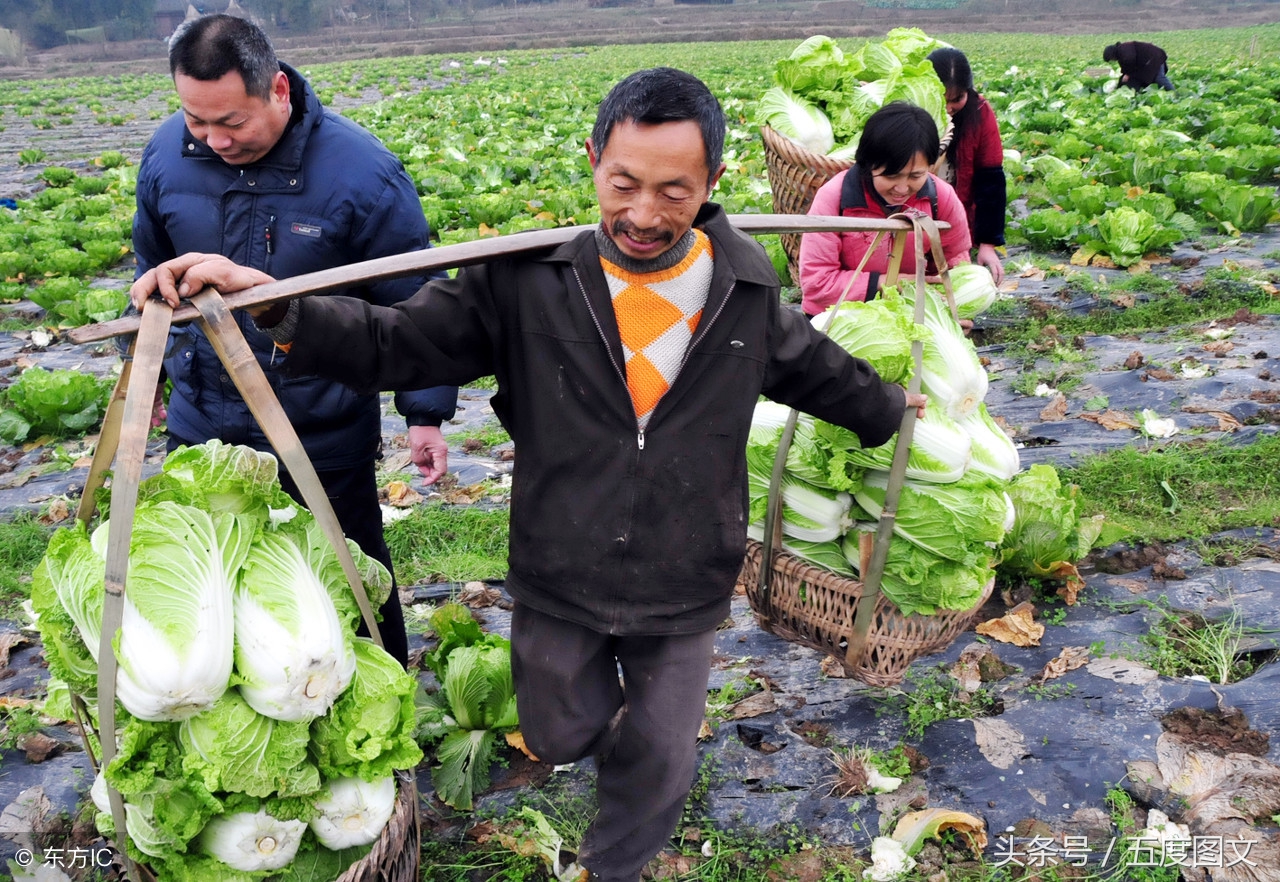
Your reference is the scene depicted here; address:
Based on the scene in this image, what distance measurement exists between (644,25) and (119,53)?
32.0 m

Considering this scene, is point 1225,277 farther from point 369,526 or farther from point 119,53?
point 119,53

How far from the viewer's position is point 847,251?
3775 mm

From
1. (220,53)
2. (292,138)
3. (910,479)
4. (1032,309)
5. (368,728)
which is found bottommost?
(1032,309)

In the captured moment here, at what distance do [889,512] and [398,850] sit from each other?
57.5 inches

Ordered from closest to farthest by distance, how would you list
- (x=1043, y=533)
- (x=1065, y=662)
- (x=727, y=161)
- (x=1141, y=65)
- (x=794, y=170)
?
(x=1065, y=662) < (x=1043, y=533) < (x=794, y=170) < (x=727, y=161) < (x=1141, y=65)

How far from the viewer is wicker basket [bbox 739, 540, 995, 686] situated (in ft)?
8.70

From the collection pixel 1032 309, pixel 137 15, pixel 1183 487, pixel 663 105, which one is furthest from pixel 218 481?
pixel 137 15

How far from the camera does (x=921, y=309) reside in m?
2.56

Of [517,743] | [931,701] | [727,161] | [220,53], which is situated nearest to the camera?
[220,53]

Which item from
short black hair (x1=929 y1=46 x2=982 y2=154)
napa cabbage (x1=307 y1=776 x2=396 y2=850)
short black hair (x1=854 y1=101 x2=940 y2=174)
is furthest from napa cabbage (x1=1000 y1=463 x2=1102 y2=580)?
napa cabbage (x1=307 y1=776 x2=396 y2=850)

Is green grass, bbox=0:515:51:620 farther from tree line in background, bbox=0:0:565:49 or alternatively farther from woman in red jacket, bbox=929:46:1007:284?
tree line in background, bbox=0:0:565:49

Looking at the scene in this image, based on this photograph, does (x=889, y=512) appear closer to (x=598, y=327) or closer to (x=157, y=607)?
(x=598, y=327)

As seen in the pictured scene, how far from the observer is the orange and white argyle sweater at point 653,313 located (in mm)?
1991

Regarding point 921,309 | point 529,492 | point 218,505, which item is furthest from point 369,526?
point 921,309
